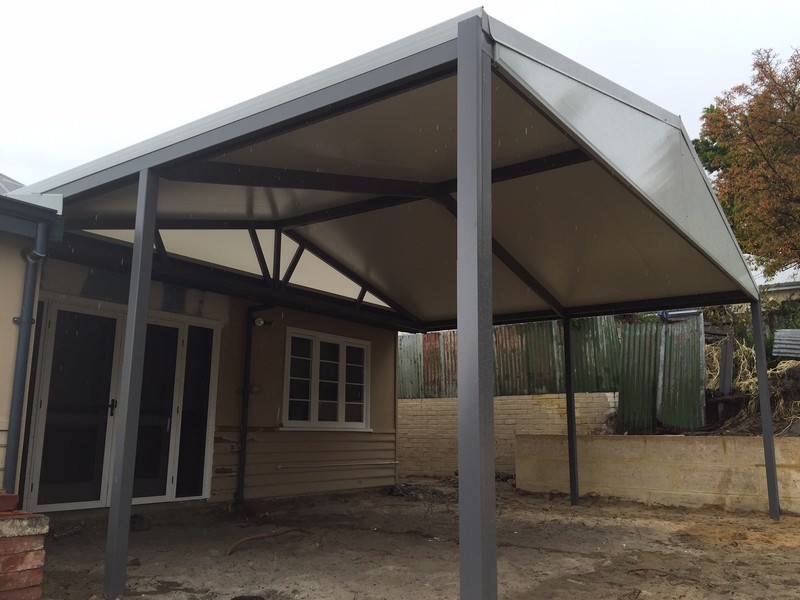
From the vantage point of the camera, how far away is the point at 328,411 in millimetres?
9062

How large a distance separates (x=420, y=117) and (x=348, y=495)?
656 centimetres

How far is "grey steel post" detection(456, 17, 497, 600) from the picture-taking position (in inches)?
102

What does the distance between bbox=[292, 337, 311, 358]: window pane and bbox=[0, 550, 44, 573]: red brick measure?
5209 mm

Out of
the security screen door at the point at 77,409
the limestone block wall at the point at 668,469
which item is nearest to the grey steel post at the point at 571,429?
the limestone block wall at the point at 668,469

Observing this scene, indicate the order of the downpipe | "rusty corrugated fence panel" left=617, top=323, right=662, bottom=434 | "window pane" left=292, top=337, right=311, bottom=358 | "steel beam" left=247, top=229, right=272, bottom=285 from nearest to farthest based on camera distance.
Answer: the downpipe, "steel beam" left=247, top=229, right=272, bottom=285, "window pane" left=292, top=337, right=311, bottom=358, "rusty corrugated fence panel" left=617, top=323, right=662, bottom=434

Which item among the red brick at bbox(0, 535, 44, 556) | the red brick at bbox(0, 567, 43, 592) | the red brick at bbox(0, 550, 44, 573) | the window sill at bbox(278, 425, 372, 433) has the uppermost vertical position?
the window sill at bbox(278, 425, 372, 433)

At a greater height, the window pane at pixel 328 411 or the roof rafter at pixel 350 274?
the roof rafter at pixel 350 274

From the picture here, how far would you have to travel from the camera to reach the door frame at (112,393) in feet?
18.5

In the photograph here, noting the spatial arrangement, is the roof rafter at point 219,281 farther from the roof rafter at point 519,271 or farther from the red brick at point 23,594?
the red brick at point 23,594

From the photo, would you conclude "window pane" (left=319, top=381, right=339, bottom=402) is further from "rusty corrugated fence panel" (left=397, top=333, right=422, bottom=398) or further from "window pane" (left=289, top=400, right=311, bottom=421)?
"rusty corrugated fence panel" (left=397, top=333, right=422, bottom=398)

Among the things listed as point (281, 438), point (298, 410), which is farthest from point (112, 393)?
point (298, 410)

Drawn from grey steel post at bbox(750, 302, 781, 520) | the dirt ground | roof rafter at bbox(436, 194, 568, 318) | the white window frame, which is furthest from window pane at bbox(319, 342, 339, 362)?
grey steel post at bbox(750, 302, 781, 520)

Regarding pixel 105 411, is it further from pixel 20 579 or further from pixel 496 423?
pixel 496 423

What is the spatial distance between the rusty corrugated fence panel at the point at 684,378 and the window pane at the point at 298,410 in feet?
17.5
